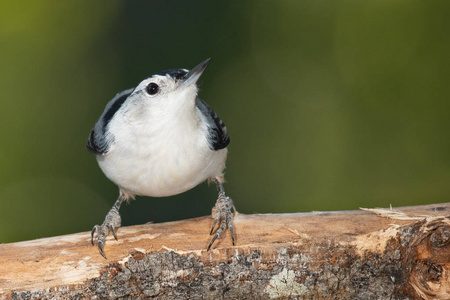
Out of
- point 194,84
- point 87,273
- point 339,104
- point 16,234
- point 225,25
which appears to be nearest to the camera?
point 87,273

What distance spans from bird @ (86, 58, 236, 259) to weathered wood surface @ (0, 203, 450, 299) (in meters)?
0.13

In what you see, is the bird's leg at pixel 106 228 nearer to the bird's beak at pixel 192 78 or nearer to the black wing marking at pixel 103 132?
the black wing marking at pixel 103 132

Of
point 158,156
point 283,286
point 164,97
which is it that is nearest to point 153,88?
point 164,97

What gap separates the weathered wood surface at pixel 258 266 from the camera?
2.22m

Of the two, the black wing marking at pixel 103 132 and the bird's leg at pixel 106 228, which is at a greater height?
the black wing marking at pixel 103 132

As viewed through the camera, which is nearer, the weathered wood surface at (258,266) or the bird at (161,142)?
the weathered wood surface at (258,266)

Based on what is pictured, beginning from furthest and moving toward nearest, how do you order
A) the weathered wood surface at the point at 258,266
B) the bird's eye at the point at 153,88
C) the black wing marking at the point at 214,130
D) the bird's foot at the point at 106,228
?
the black wing marking at the point at 214,130 < the bird's eye at the point at 153,88 < the bird's foot at the point at 106,228 < the weathered wood surface at the point at 258,266

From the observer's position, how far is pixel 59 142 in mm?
4133

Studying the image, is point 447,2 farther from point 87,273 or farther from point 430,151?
point 87,273

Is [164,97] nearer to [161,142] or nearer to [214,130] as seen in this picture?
[161,142]

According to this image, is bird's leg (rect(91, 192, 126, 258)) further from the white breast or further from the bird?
the white breast

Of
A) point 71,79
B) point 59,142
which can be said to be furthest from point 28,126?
point 71,79

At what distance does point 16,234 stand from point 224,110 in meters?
1.96

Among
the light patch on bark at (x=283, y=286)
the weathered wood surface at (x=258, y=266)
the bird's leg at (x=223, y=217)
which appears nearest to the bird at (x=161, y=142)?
the bird's leg at (x=223, y=217)
